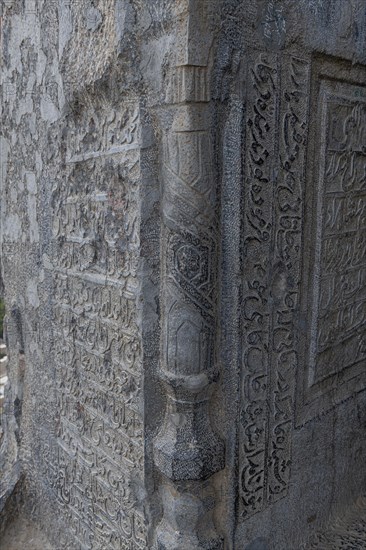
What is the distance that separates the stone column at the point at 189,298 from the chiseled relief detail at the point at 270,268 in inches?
5.1

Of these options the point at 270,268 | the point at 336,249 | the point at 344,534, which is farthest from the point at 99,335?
the point at 344,534

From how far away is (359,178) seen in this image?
1795 millimetres

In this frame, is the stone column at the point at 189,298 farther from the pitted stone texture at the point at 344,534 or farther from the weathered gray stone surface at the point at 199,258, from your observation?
the pitted stone texture at the point at 344,534

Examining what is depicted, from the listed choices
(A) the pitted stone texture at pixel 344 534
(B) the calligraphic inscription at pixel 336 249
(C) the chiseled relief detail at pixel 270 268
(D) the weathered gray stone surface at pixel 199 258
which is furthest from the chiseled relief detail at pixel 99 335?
(A) the pitted stone texture at pixel 344 534

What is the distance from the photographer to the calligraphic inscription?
1.62 meters

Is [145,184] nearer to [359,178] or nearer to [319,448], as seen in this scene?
[359,178]

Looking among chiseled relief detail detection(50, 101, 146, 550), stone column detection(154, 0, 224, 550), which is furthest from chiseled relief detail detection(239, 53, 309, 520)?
chiseled relief detail detection(50, 101, 146, 550)

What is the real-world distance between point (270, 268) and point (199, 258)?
283 millimetres

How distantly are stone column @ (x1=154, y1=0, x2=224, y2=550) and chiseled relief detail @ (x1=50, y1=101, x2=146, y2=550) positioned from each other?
0.12 metres

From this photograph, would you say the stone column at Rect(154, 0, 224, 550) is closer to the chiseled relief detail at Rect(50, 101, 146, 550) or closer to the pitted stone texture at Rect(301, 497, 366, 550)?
the chiseled relief detail at Rect(50, 101, 146, 550)

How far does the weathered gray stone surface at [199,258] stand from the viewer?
1.33 metres

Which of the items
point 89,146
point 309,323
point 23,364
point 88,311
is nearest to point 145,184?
point 89,146

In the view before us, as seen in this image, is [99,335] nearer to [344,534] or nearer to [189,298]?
[189,298]

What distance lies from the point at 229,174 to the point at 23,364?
1598 millimetres
